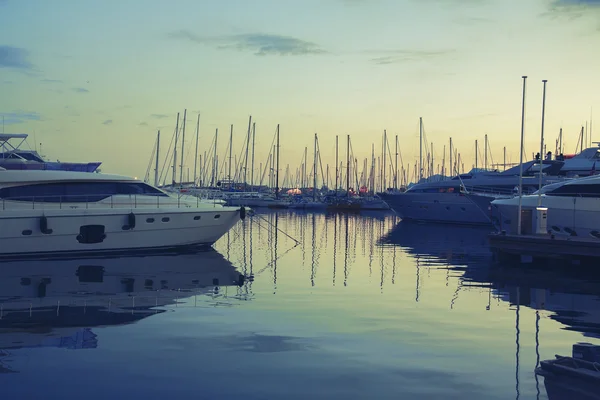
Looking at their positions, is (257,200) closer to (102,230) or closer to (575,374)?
(102,230)

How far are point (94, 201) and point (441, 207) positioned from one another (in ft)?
113

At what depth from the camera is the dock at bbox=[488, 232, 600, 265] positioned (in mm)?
21812

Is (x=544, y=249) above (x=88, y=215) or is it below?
below

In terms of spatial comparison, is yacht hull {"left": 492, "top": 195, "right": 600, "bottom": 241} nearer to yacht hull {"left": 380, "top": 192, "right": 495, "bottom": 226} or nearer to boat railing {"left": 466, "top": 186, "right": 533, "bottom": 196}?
yacht hull {"left": 380, "top": 192, "right": 495, "bottom": 226}

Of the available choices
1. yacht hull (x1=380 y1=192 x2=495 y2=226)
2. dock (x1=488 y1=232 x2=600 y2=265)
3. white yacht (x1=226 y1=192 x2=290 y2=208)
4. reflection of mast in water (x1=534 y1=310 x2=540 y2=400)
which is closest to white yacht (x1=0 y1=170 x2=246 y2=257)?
dock (x1=488 y1=232 x2=600 y2=265)

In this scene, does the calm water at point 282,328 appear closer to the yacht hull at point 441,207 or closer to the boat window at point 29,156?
the boat window at point 29,156

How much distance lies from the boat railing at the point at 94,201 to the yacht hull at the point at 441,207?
91.4ft

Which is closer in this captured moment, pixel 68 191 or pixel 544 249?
pixel 544 249

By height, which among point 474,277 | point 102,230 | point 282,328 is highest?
point 102,230

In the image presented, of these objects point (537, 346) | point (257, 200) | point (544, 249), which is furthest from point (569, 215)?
point (257, 200)

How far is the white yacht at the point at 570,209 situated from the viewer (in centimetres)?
2522

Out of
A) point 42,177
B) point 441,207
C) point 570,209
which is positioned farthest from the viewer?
point 441,207

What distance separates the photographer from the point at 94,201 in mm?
24578

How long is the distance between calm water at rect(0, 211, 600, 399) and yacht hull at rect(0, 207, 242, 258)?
5.03 feet
